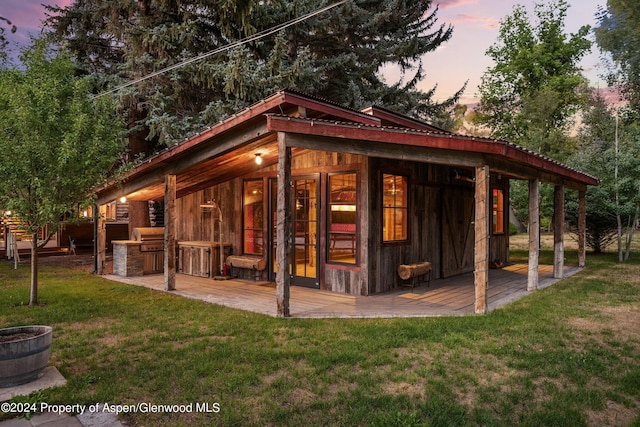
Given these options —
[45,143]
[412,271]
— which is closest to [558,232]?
[412,271]

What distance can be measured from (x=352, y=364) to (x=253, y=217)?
5.39m

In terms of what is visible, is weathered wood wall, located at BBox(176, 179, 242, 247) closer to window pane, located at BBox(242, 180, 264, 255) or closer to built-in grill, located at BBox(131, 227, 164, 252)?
window pane, located at BBox(242, 180, 264, 255)

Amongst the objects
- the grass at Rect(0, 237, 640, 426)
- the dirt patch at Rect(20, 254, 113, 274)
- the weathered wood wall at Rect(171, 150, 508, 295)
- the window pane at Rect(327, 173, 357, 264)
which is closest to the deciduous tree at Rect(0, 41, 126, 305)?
the grass at Rect(0, 237, 640, 426)

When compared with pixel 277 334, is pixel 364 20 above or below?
above

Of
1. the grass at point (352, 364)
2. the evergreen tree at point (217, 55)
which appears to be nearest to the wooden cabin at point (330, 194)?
the grass at point (352, 364)

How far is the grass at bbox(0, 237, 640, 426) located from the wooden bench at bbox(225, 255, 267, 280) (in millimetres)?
2122

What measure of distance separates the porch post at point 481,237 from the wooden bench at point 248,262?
427 cm

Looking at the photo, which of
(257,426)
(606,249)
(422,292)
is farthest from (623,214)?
(257,426)

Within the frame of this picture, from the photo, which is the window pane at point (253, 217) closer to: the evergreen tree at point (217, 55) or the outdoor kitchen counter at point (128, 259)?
the outdoor kitchen counter at point (128, 259)

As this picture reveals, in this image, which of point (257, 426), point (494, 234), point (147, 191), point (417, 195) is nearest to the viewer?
point (257, 426)

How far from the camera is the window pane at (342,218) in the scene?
23.3ft

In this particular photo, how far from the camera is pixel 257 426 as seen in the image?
269 cm

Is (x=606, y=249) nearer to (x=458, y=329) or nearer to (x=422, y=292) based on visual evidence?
(x=422, y=292)

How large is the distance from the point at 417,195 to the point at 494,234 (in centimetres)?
382
